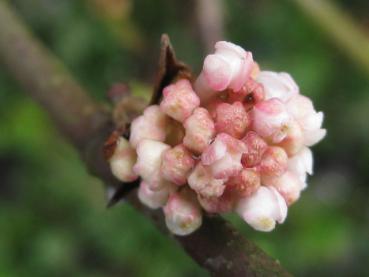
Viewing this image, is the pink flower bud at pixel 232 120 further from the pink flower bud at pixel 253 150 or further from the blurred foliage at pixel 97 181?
the blurred foliage at pixel 97 181

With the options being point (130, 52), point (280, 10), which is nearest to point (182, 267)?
point (130, 52)

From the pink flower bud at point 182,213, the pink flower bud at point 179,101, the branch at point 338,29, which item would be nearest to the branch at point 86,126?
the pink flower bud at point 182,213

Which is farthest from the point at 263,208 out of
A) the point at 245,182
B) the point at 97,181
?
the point at 97,181

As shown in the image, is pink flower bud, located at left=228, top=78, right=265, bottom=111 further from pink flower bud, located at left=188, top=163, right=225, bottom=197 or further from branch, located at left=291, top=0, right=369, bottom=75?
branch, located at left=291, top=0, right=369, bottom=75

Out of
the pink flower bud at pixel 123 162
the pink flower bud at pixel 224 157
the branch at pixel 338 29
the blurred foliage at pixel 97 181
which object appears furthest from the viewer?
the blurred foliage at pixel 97 181

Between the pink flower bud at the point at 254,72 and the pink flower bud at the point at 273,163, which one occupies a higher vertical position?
the pink flower bud at the point at 254,72

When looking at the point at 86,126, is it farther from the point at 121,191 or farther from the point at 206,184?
the point at 206,184
